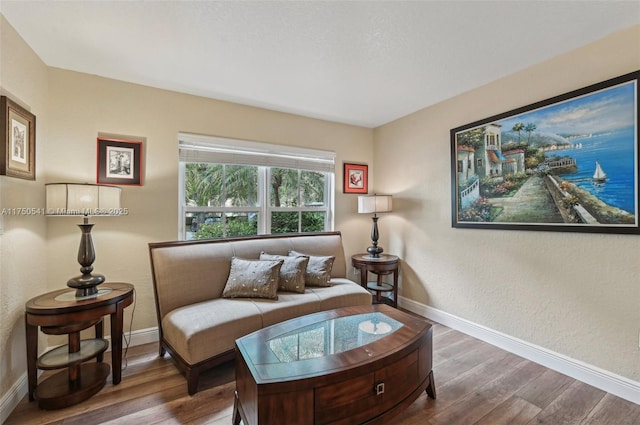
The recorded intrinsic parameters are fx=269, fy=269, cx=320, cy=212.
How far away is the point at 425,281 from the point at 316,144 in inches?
85.1

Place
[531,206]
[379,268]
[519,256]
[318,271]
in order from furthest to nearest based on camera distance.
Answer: [379,268] < [318,271] < [519,256] < [531,206]

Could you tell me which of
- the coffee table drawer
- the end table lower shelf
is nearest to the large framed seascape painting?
the coffee table drawer

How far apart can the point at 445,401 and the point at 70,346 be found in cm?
256

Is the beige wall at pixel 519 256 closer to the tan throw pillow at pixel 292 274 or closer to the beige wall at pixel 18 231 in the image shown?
the tan throw pillow at pixel 292 274

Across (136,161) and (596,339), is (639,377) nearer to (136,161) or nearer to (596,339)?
(596,339)

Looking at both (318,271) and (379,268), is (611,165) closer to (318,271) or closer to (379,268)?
(379,268)

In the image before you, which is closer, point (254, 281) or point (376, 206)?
point (254, 281)

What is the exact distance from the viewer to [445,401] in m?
1.77

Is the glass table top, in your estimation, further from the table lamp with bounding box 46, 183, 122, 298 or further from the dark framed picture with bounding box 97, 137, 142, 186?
the dark framed picture with bounding box 97, 137, 142, 186

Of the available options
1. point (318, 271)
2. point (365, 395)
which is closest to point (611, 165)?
point (365, 395)

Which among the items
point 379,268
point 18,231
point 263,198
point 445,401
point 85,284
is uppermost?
point 263,198

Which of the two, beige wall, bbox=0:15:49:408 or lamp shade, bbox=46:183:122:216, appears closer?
beige wall, bbox=0:15:49:408

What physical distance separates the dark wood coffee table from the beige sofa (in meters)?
0.40

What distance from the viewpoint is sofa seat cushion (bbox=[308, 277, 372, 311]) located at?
2463 millimetres
